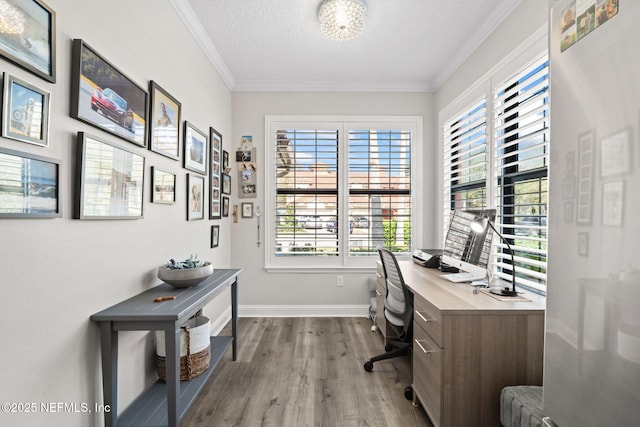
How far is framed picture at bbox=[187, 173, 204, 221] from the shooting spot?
7.57 ft

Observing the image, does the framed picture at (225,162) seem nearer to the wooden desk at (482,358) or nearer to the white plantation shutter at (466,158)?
the white plantation shutter at (466,158)

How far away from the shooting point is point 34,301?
3.45 ft

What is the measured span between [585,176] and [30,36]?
1.75 meters

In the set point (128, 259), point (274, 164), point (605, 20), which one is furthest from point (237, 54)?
point (605, 20)

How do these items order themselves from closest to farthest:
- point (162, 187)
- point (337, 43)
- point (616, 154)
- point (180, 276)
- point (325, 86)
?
point (616, 154)
point (180, 276)
point (162, 187)
point (337, 43)
point (325, 86)

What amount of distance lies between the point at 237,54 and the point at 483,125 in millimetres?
2374

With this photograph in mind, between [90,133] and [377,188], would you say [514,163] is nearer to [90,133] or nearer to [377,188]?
[377,188]

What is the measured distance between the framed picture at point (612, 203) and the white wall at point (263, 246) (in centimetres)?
295

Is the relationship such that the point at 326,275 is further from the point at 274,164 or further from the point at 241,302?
the point at 274,164

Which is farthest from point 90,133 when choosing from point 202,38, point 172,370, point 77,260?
point 202,38

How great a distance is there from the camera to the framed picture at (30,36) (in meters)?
0.95

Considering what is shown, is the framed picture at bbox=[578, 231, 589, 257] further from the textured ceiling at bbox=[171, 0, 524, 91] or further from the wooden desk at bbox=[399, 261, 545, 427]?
the textured ceiling at bbox=[171, 0, 524, 91]

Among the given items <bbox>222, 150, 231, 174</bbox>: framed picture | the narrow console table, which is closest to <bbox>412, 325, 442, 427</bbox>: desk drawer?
the narrow console table

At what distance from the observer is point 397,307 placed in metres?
2.14
